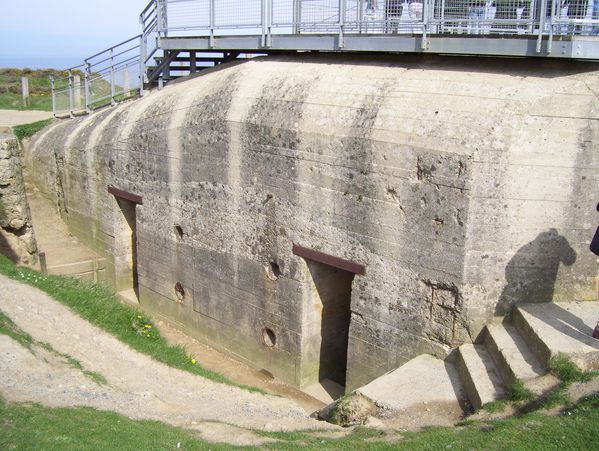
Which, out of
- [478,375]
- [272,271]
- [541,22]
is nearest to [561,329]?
[478,375]

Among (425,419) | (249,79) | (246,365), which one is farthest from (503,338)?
(249,79)

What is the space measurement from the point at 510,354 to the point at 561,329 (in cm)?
67

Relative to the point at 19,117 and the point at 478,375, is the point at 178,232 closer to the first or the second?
the point at 478,375

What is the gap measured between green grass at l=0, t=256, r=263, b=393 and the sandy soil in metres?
10.2

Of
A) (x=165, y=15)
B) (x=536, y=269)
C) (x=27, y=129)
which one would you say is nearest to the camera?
(x=536, y=269)

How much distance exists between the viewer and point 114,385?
8.66 m

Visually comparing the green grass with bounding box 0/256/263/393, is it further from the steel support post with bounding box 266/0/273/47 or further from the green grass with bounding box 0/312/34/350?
the steel support post with bounding box 266/0/273/47

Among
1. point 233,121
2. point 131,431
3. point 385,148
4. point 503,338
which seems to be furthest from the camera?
point 233,121

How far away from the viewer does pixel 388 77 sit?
9.34 metres

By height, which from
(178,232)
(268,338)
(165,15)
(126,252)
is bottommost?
(268,338)

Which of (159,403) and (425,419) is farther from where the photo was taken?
(159,403)

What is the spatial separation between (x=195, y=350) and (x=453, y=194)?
6170 millimetres

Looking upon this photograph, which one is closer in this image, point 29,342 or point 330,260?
point 29,342

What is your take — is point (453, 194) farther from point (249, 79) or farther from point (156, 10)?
point (156, 10)
